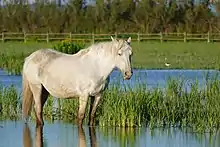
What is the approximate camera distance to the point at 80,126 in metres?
11.6

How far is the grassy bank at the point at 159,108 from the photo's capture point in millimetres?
11836

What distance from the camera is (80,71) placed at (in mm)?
11594

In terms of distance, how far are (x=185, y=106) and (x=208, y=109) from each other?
551 millimetres

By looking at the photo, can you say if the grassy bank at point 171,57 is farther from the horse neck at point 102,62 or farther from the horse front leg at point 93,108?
the horse neck at point 102,62

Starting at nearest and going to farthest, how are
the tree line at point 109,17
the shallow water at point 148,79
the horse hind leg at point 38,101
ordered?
the horse hind leg at point 38,101 → the shallow water at point 148,79 → the tree line at point 109,17

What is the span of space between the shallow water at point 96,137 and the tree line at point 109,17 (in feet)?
141

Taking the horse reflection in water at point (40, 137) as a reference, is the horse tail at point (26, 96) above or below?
above

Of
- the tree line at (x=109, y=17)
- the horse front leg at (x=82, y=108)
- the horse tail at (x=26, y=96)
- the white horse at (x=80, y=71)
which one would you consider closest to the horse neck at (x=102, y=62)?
the white horse at (x=80, y=71)

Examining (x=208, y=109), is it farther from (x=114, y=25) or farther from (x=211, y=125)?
(x=114, y=25)

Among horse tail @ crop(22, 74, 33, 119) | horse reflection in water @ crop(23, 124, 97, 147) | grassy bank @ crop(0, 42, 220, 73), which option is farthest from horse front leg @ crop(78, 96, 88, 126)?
grassy bank @ crop(0, 42, 220, 73)

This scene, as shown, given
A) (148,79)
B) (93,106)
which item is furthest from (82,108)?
(148,79)

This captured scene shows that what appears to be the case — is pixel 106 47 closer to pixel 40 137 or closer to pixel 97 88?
pixel 97 88

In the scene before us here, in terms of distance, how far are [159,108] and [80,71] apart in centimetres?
152

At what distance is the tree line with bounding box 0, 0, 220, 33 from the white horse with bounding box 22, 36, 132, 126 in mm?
42512
